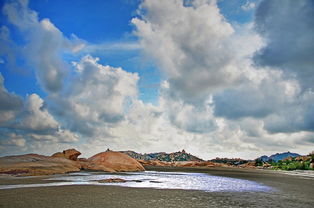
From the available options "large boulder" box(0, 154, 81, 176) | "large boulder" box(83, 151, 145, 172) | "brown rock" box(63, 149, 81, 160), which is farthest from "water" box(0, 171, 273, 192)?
"brown rock" box(63, 149, 81, 160)

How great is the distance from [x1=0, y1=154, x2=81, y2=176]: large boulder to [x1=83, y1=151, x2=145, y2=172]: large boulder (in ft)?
24.1

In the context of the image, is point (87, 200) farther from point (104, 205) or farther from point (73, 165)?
point (73, 165)

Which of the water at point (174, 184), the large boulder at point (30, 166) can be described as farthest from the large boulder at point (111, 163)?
the water at point (174, 184)

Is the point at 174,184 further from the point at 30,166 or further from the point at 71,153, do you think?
the point at 71,153

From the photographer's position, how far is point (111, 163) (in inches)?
2124

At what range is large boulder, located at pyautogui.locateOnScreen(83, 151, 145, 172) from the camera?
5181 cm

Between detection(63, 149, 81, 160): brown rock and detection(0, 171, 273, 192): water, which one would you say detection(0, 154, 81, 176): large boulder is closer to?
detection(0, 171, 273, 192): water

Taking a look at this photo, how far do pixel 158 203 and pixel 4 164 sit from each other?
29.0 meters

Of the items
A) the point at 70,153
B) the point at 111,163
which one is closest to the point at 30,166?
the point at 111,163

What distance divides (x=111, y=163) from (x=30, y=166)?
2024 cm

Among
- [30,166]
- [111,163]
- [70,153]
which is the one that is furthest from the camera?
[70,153]

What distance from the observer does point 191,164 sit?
147 meters

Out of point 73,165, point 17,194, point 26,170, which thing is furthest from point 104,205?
point 73,165

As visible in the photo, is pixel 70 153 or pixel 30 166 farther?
pixel 70 153
